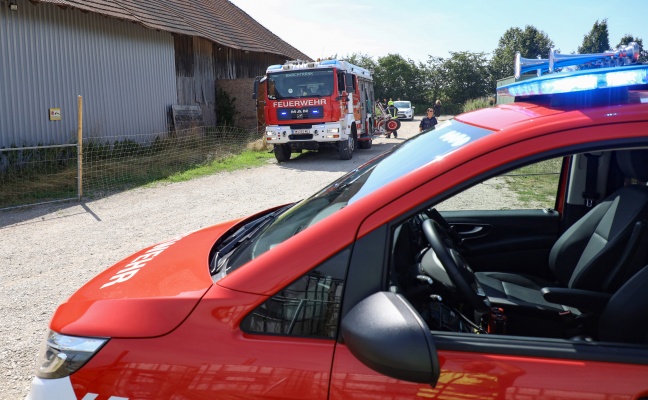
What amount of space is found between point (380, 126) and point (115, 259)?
754 inches

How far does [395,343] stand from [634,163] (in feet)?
6.32

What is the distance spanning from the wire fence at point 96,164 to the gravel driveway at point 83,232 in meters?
0.95

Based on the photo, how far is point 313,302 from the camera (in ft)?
5.60

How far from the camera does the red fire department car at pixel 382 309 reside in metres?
1.51

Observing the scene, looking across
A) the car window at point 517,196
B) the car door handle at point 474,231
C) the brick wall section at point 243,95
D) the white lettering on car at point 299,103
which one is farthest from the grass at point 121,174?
the car door handle at point 474,231

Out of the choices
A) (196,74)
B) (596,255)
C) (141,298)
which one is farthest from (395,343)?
(196,74)

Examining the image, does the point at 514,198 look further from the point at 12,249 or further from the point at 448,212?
the point at 12,249

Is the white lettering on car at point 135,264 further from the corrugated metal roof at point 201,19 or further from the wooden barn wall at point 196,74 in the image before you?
the wooden barn wall at point 196,74

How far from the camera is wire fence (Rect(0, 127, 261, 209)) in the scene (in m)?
10.6

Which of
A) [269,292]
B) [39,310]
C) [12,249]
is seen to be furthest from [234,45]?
[269,292]

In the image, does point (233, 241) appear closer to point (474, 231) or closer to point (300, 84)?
point (474, 231)

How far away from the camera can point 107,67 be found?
15.9 metres

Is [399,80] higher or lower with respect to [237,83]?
higher

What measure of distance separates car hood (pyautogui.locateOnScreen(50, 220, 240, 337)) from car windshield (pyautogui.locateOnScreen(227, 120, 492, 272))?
0.19 meters
